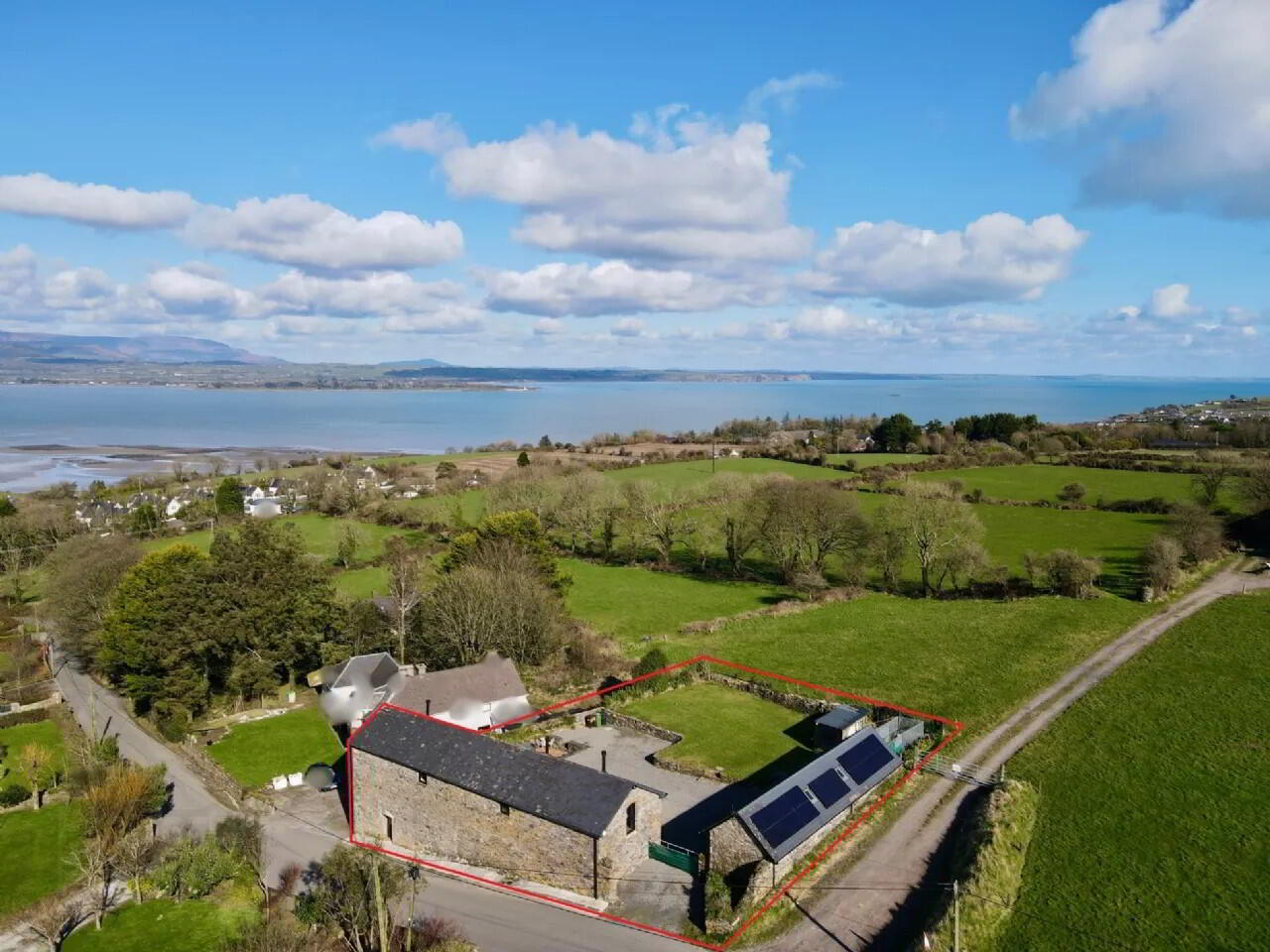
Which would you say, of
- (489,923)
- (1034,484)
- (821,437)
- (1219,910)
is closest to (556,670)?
(489,923)

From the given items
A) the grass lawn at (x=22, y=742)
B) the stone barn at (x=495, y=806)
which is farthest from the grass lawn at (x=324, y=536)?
the stone barn at (x=495, y=806)

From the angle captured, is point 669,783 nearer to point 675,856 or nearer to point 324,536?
point 675,856

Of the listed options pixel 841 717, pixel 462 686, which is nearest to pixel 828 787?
pixel 841 717

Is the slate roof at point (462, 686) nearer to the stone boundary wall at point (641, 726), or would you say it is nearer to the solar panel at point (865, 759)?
the stone boundary wall at point (641, 726)

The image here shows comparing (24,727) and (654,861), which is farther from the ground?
(654,861)

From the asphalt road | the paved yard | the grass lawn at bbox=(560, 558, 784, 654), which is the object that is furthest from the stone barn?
the grass lawn at bbox=(560, 558, 784, 654)

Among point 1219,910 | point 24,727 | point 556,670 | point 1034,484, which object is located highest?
point 1034,484

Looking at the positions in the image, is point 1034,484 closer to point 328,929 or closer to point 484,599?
point 484,599
